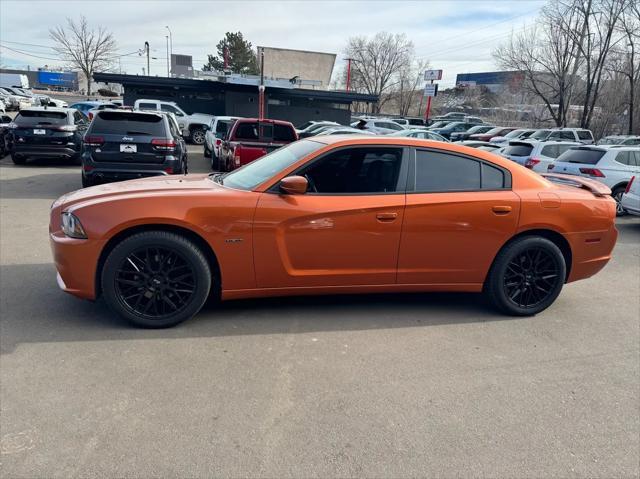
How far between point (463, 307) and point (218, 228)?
253 centimetres

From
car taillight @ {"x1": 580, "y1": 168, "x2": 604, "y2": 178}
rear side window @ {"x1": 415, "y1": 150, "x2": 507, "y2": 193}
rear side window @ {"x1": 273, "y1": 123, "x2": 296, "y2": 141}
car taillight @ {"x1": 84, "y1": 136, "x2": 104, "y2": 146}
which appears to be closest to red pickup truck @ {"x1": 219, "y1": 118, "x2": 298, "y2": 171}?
rear side window @ {"x1": 273, "y1": 123, "x2": 296, "y2": 141}

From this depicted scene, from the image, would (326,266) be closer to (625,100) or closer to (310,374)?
(310,374)

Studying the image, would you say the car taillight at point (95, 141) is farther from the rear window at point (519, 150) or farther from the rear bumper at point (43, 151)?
the rear window at point (519, 150)

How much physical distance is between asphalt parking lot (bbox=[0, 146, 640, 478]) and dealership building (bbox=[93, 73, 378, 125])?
94.1 feet

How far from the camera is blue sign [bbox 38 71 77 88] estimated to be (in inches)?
3342

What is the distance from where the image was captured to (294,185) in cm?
392

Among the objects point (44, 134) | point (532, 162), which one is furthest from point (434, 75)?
point (44, 134)

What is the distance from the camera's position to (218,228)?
390 cm

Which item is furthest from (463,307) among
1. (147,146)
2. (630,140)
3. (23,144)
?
(630,140)

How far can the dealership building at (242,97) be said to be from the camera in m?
31.0

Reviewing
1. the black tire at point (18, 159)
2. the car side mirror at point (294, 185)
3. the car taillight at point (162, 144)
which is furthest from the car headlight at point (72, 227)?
the black tire at point (18, 159)

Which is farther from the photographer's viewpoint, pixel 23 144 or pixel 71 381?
pixel 23 144

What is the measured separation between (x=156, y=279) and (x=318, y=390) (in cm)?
159

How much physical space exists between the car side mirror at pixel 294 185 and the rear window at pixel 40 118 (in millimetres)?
11752
